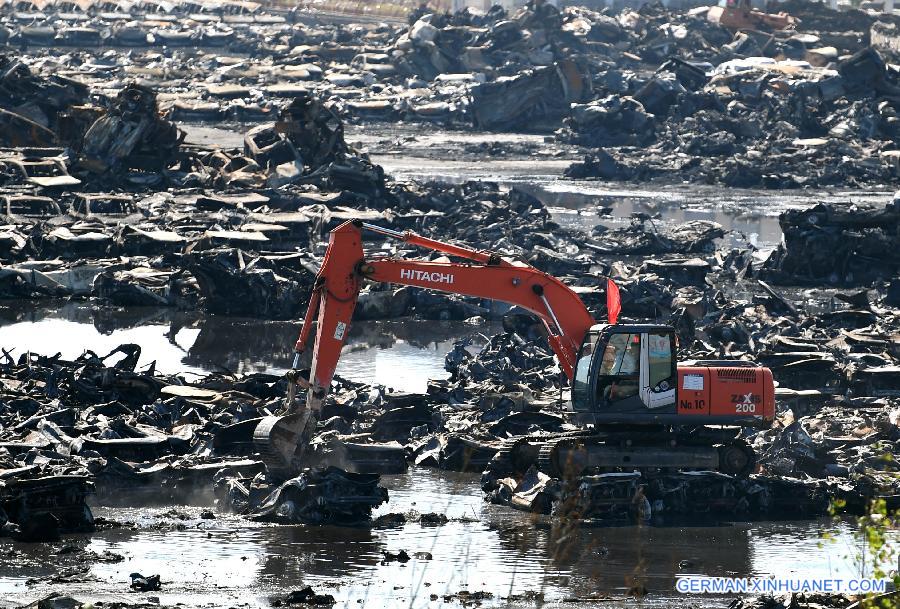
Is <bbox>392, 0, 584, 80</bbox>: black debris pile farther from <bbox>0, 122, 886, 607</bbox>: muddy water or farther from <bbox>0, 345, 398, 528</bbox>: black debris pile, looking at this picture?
<bbox>0, 122, 886, 607</bbox>: muddy water

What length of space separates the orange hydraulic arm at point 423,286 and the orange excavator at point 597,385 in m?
0.01

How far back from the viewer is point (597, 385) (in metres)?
20.7

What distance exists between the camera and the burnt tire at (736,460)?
2138 cm

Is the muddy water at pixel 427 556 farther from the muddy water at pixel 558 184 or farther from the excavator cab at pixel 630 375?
the muddy water at pixel 558 184

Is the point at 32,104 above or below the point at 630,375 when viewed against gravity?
below

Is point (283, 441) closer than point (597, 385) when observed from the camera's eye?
Yes

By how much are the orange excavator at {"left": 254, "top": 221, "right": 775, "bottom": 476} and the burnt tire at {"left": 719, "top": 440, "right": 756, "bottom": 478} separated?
1 cm

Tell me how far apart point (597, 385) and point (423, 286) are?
2858 mm

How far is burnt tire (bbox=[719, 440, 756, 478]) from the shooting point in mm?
21375

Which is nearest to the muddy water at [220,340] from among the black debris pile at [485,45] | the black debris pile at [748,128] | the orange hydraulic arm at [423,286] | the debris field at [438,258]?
Answer: the debris field at [438,258]

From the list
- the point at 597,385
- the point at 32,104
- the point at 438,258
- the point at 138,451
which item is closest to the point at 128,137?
the point at 32,104

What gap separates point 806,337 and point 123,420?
47.9 feet

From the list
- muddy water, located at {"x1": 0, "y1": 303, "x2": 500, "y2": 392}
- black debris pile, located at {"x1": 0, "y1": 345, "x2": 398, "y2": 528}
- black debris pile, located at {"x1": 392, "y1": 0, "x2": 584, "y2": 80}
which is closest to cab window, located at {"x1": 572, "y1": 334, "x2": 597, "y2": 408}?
black debris pile, located at {"x1": 0, "y1": 345, "x2": 398, "y2": 528}

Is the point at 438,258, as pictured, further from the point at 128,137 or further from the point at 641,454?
the point at 641,454
